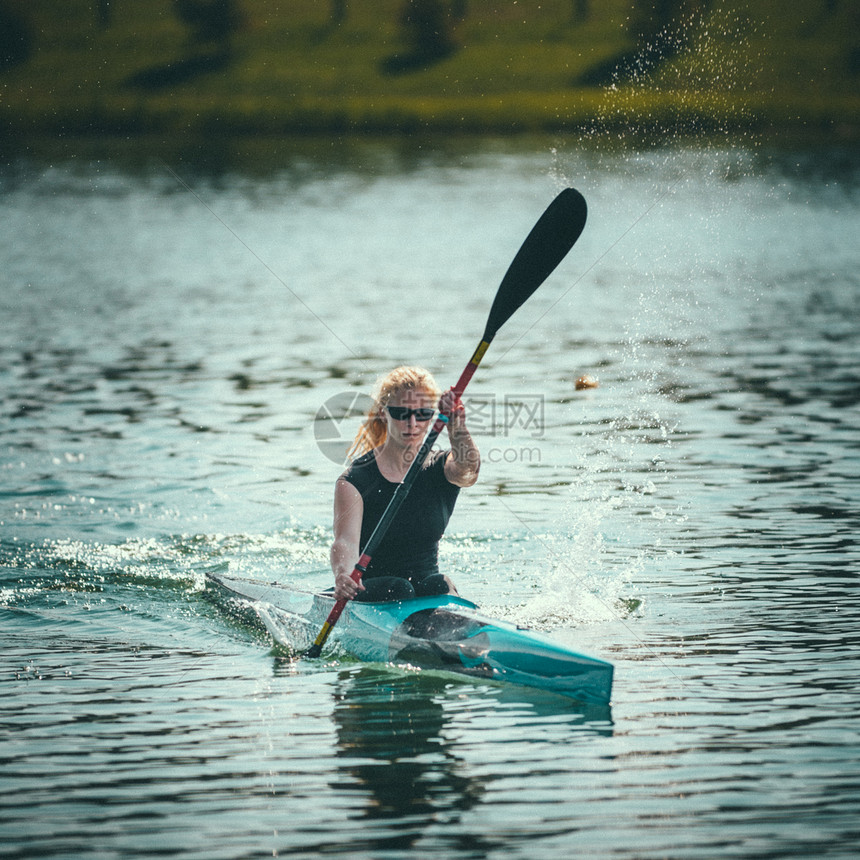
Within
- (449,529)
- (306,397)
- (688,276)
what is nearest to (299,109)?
(688,276)

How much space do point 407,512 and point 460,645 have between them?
862 millimetres

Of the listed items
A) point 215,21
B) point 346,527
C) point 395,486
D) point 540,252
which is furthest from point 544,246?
point 215,21

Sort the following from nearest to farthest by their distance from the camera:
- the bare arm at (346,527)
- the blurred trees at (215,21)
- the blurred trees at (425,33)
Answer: the bare arm at (346,527)
the blurred trees at (425,33)
the blurred trees at (215,21)

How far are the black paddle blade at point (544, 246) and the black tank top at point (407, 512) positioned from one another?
5.08ft

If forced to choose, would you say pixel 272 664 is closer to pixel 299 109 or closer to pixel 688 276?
pixel 688 276

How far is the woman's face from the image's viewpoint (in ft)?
23.7

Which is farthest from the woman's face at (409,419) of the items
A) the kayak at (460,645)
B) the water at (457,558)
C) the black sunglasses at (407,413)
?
the water at (457,558)

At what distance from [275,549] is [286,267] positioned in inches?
713

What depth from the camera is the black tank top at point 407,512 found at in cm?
736

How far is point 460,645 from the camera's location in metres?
7.01

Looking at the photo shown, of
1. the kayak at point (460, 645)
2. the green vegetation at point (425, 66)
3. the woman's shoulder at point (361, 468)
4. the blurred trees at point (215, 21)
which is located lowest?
the kayak at point (460, 645)

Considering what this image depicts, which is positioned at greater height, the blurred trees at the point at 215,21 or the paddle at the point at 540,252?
the blurred trees at the point at 215,21

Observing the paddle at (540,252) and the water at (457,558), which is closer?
the water at (457,558)

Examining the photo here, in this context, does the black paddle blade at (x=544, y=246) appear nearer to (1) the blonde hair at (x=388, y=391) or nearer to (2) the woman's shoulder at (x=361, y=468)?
(1) the blonde hair at (x=388, y=391)
